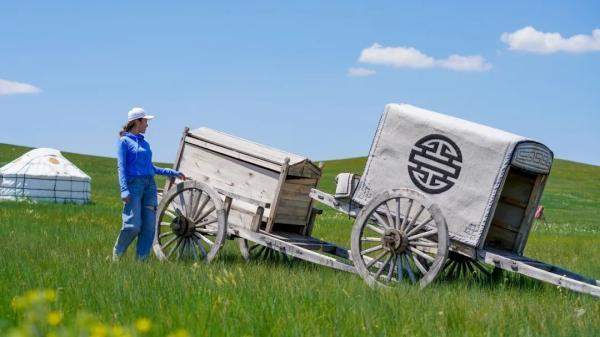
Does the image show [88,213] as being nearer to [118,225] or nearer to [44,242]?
[118,225]

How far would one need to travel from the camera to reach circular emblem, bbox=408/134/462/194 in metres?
7.90

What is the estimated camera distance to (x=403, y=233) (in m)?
7.88

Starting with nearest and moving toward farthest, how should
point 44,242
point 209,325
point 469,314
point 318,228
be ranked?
point 209,325 < point 469,314 < point 44,242 < point 318,228

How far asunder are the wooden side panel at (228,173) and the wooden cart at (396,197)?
0.01m

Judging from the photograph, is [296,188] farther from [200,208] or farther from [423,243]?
[423,243]

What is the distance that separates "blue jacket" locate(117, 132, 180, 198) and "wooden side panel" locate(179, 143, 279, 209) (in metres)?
0.59

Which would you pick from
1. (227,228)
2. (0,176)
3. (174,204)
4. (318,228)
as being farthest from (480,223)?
(0,176)

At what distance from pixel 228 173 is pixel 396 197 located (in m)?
2.56

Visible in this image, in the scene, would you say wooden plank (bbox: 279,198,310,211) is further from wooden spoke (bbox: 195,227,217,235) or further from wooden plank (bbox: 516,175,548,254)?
wooden plank (bbox: 516,175,548,254)

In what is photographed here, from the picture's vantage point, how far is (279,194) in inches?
357

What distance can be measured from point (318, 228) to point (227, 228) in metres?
7.03

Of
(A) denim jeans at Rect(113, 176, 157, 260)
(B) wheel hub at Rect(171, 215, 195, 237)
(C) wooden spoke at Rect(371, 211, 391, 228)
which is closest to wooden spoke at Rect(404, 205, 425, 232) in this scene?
(C) wooden spoke at Rect(371, 211, 391, 228)

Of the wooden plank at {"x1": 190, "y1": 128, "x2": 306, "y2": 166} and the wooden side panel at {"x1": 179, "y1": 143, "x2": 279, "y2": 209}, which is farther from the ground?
the wooden plank at {"x1": 190, "y1": 128, "x2": 306, "y2": 166}

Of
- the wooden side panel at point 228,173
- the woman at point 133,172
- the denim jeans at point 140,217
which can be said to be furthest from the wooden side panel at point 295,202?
the denim jeans at point 140,217
